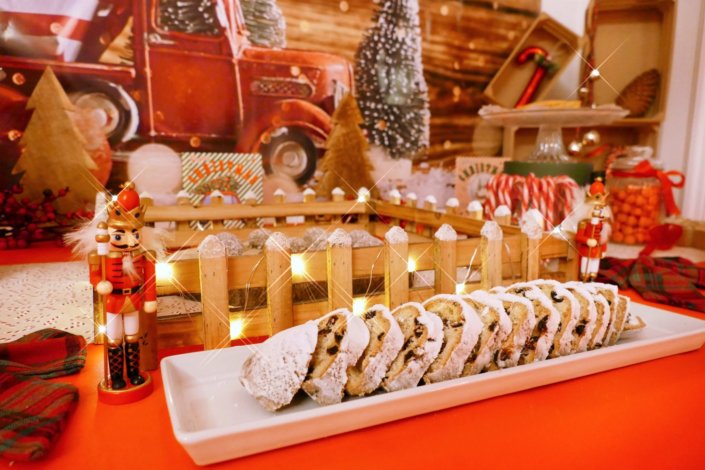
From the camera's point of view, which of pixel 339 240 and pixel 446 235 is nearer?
pixel 339 240

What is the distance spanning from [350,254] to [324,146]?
1.48 meters

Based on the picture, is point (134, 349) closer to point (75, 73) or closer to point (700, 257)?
point (75, 73)

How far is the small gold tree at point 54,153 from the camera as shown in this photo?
1.93 m

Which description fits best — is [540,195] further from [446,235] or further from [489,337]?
[489,337]

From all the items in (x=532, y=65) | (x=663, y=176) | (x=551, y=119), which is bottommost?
(x=663, y=176)

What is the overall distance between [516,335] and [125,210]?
682 millimetres

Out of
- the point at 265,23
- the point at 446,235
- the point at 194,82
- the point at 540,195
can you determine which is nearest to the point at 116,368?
the point at 446,235

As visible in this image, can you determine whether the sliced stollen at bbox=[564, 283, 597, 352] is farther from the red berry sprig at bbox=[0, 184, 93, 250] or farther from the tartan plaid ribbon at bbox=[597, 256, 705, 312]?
the red berry sprig at bbox=[0, 184, 93, 250]

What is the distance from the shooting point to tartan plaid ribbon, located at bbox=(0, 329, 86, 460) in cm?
65

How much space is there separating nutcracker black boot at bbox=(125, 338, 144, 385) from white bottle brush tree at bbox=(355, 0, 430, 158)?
6.28 feet

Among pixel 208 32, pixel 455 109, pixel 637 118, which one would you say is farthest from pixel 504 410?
pixel 637 118

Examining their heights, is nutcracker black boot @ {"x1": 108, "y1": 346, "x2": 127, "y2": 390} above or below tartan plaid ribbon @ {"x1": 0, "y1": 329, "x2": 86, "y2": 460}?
above

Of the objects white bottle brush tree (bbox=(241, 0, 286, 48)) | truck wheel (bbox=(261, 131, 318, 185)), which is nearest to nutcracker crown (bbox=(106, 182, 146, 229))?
truck wheel (bbox=(261, 131, 318, 185))

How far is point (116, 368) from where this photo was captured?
2.63 ft
